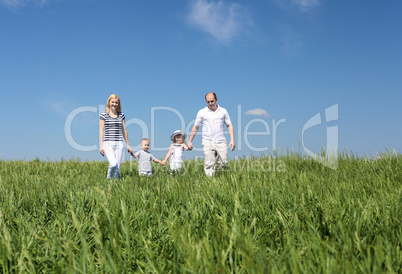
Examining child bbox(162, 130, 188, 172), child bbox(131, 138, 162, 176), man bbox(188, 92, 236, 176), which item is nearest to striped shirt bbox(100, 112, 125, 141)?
child bbox(131, 138, 162, 176)

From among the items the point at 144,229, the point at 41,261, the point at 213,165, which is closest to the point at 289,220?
the point at 144,229

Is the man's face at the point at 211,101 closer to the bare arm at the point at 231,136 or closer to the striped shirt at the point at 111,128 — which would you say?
the bare arm at the point at 231,136

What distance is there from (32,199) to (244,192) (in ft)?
8.56

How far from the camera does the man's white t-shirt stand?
7.83 m

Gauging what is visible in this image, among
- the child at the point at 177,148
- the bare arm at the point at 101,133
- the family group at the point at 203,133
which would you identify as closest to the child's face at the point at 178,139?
the child at the point at 177,148

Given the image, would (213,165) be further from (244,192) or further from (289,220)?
(289,220)

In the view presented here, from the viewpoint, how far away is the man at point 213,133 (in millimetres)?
7809

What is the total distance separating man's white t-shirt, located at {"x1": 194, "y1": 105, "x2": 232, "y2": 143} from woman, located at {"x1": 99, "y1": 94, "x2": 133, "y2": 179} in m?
1.89

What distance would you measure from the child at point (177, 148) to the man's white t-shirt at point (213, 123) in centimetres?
103

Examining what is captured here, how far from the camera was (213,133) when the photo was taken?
7840mm

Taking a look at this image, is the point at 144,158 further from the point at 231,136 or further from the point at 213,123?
the point at 231,136

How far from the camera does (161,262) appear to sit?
2.15m

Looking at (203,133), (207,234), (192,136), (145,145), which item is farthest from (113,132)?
(207,234)

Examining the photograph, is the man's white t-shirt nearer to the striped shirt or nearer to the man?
the man
